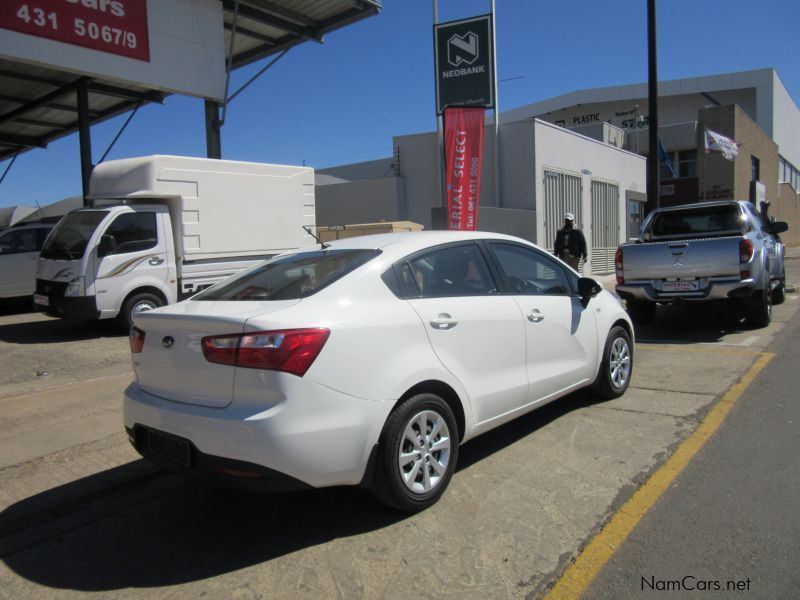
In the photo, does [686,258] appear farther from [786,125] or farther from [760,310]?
[786,125]

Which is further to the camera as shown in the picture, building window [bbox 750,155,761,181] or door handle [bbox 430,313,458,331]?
building window [bbox 750,155,761,181]

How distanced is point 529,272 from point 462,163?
33.1 feet

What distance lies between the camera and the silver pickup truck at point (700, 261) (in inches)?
339

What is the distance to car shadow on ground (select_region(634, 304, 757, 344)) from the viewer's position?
29.7 feet

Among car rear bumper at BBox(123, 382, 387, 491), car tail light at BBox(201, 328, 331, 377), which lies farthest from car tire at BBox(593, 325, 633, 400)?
car tail light at BBox(201, 328, 331, 377)

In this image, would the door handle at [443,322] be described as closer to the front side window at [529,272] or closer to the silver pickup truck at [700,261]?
the front side window at [529,272]

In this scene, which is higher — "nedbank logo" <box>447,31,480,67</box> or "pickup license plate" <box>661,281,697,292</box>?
"nedbank logo" <box>447,31,480,67</box>

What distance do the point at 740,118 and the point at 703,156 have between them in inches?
180

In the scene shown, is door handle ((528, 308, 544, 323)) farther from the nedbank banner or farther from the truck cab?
the nedbank banner

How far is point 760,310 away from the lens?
9.40m

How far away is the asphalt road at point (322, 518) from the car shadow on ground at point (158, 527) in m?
0.01

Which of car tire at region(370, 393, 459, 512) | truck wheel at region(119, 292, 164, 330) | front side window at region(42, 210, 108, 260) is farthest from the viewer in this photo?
truck wheel at region(119, 292, 164, 330)

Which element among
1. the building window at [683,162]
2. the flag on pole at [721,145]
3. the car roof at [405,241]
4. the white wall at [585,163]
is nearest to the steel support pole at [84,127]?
the white wall at [585,163]

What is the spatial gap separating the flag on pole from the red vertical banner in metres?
22.2
